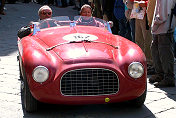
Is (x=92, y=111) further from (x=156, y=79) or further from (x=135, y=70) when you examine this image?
(x=156, y=79)

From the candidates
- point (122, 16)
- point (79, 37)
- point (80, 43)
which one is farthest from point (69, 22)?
point (122, 16)

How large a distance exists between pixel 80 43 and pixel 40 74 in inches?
28.3

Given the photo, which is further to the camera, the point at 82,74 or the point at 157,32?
the point at 157,32

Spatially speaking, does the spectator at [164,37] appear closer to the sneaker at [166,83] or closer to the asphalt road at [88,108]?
the sneaker at [166,83]

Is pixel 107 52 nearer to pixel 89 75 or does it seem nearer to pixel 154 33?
pixel 89 75

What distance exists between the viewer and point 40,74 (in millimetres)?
4109

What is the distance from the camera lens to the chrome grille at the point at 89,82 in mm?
4082

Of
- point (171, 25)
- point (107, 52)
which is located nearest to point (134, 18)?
point (171, 25)

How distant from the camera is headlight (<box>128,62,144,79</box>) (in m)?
4.20

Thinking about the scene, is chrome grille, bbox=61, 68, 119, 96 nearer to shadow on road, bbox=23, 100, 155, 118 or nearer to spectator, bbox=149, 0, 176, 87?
shadow on road, bbox=23, 100, 155, 118

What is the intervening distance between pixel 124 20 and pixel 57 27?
9.20 feet

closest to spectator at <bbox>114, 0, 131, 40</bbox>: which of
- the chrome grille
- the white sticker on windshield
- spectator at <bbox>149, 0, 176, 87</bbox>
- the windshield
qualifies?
the windshield

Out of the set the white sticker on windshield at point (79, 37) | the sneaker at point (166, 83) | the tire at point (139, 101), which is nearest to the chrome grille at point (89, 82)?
the tire at point (139, 101)

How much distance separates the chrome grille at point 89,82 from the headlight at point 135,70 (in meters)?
0.17
